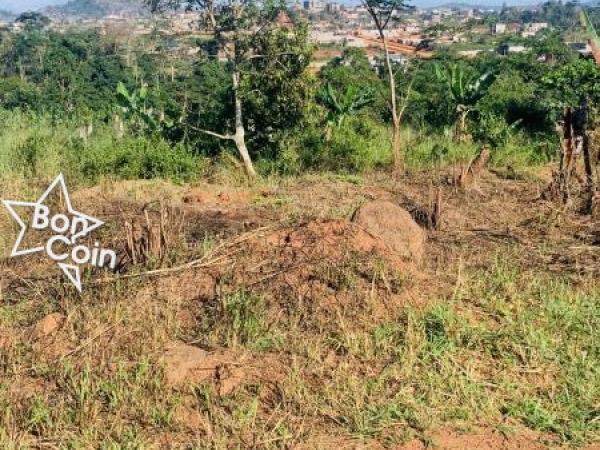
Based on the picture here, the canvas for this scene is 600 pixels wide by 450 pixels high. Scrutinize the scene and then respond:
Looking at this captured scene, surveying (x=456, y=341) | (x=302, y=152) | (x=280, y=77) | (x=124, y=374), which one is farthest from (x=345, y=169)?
(x=124, y=374)

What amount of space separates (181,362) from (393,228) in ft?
7.02

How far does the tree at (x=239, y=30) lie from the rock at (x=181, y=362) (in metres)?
5.60

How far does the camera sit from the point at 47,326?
3.94m

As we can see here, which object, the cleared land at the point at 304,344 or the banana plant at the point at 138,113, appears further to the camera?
the banana plant at the point at 138,113

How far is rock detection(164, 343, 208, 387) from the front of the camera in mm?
3529

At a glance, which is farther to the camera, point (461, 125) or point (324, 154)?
point (461, 125)

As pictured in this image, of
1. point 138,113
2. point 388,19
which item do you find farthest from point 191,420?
point 138,113

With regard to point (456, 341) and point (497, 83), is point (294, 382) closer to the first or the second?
point (456, 341)

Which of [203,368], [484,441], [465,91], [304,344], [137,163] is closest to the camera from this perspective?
[484,441]

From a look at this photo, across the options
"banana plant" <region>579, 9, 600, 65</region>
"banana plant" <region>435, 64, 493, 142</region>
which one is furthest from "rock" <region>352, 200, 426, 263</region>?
"banana plant" <region>435, 64, 493, 142</region>

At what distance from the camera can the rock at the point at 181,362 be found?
353cm

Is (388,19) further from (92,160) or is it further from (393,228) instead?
(393,228)

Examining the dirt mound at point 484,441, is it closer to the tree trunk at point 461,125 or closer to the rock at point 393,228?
the rock at point 393,228

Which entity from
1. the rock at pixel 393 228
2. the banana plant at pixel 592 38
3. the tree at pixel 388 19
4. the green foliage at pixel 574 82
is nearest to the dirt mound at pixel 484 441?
the rock at pixel 393 228
